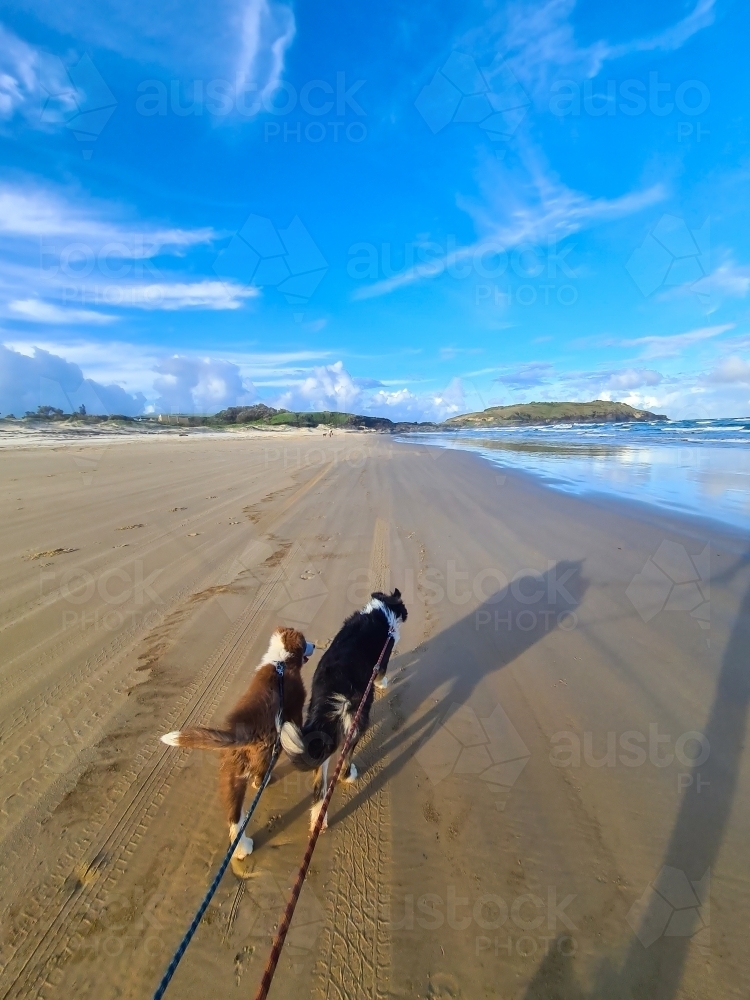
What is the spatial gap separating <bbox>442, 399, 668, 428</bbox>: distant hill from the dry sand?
87.1m

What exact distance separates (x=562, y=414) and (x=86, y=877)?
105 m

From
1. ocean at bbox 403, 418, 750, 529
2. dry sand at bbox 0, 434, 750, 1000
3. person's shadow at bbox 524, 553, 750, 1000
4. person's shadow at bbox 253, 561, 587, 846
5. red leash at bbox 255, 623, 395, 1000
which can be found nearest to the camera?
red leash at bbox 255, 623, 395, 1000

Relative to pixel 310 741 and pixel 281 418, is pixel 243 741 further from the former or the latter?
pixel 281 418

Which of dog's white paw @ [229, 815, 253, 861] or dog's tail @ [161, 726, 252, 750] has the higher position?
dog's tail @ [161, 726, 252, 750]

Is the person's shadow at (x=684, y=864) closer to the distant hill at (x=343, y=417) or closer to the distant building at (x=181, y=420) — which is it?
the distant hill at (x=343, y=417)

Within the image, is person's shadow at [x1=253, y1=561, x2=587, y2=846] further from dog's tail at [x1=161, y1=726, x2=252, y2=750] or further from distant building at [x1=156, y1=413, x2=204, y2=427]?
distant building at [x1=156, y1=413, x2=204, y2=427]

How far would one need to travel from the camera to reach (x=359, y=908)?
232 centimetres

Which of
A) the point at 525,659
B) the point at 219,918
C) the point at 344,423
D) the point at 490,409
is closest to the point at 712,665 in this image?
the point at 525,659

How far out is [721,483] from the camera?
1285 cm

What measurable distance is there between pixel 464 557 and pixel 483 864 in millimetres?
5184

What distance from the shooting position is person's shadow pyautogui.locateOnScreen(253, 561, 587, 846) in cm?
329

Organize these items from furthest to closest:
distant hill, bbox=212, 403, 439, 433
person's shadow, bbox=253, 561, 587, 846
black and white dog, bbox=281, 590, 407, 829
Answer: distant hill, bbox=212, 403, 439, 433, person's shadow, bbox=253, 561, 587, 846, black and white dog, bbox=281, 590, 407, 829

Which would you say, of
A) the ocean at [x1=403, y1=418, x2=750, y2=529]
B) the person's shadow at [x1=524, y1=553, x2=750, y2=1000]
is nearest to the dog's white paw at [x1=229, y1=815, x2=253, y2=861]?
the person's shadow at [x1=524, y1=553, x2=750, y2=1000]

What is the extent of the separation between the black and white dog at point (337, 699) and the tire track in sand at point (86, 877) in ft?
3.88
